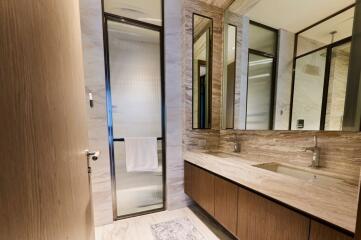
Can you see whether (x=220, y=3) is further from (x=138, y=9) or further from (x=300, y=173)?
(x=300, y=173)

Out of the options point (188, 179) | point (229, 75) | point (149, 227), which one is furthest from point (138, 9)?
point (149, 227)

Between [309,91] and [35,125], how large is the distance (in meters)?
1.73

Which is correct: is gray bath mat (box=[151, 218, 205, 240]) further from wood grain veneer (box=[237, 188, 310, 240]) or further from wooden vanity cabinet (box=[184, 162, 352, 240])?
wood grain veneer (box=[237, 188, 310, 240])

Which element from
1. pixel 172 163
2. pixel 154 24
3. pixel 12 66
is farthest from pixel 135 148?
pixel 12 66

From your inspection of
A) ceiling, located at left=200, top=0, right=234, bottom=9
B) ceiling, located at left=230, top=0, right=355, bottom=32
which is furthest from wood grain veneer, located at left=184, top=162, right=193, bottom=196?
ceiling, located at left=200, top=0, right=234, bottom=9

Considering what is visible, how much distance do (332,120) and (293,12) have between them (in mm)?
985

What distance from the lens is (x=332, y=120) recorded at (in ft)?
3.75

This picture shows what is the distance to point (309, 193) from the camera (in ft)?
2.69

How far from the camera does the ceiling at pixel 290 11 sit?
3.87 feet

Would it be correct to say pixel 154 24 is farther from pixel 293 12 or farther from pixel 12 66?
pixel 12 66

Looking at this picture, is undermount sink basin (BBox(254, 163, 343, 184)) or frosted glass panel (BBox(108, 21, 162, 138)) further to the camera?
frosted glass panel (BBox(108, 21, 162, 138))

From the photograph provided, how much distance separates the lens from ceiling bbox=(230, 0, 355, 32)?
118 centimetres

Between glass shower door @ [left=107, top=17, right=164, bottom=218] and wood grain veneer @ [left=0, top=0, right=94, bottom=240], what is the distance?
1.25m

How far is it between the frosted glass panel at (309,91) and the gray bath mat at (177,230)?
4.79 feet
